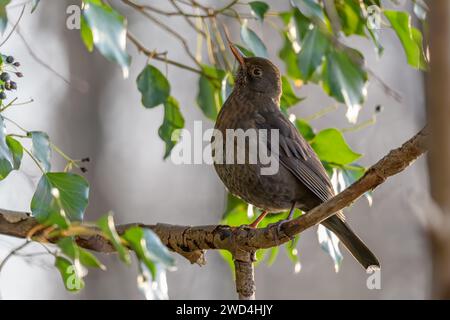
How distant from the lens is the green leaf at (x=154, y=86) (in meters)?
3.52

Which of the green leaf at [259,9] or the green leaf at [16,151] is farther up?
the green leaf at [259,9]

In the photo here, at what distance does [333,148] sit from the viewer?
3.59 meters

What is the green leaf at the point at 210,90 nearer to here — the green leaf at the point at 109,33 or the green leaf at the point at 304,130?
the green leaf at the point at 304,130

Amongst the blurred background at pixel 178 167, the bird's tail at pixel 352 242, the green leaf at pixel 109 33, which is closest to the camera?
the green leaf at pixel 109 33

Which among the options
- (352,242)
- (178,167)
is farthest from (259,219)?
(178,167)

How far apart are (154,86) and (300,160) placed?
0.89m

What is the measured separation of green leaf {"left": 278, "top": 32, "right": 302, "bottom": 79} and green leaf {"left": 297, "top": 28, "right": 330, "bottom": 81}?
19.2 inches

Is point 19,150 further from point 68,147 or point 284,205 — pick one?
point 68,147

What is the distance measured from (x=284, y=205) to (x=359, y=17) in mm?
1023

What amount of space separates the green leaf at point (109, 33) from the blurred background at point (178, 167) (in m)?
5.88

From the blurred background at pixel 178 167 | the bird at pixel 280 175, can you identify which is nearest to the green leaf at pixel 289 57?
the bird at pixel 280 175

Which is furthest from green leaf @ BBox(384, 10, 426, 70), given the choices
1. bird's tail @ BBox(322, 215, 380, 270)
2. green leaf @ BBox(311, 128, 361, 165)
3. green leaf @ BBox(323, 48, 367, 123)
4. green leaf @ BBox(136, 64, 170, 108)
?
green leaf @ BBox(136, 64, 170, 108)

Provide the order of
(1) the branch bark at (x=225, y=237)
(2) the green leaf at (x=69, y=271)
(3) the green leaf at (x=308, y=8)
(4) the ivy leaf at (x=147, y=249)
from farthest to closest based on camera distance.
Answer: (3) the green leaf at (x=308, y=8)
(1) the branch bark at (x=225, y=237)
(2) the green leaf at (x=69, y=271)
(4) the ivy leaf at (x=147, y=249)

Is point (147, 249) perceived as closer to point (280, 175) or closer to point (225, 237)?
point (225, 237)
